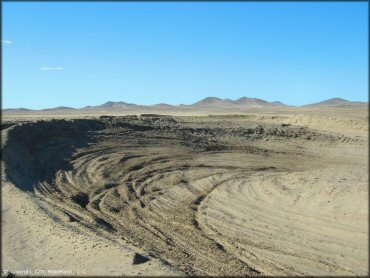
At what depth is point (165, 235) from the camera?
37.8ft

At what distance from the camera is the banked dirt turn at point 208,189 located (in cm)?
1025

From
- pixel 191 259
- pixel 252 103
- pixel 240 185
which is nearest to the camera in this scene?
pixel 191 259

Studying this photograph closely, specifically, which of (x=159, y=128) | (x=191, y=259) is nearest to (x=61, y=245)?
(x=191, y=259)

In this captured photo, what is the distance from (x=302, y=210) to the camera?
13.0m

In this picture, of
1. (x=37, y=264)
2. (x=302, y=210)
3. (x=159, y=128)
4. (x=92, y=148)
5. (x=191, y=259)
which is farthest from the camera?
(x=159, y=128)

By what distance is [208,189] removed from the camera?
1656 centimetres

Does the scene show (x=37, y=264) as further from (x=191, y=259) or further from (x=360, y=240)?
(x=360, y=240)

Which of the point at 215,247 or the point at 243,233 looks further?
the point at 243,233

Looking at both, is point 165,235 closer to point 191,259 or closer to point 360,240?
point 191,259

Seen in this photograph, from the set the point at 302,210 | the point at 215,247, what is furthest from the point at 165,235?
the point at 302,210

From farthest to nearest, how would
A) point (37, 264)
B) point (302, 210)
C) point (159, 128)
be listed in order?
point (159, 128) < point (302, 210) < point (37, 264)

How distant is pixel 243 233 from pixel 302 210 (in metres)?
2.29

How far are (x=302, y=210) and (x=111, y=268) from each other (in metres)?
6.61

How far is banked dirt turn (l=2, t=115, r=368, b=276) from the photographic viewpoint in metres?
10.2
